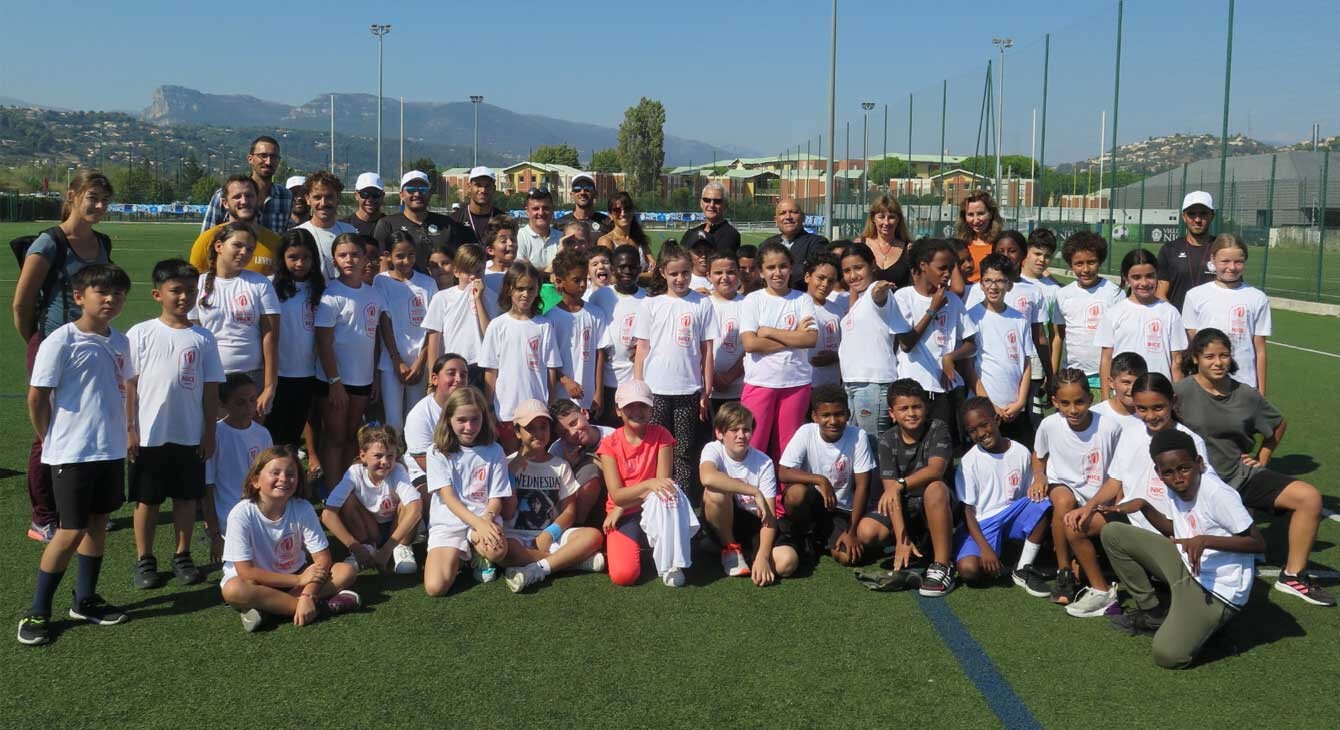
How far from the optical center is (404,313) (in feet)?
21.3

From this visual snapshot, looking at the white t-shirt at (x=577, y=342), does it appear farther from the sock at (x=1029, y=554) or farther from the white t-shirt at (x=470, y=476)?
the sock at (x=1029, y=554)

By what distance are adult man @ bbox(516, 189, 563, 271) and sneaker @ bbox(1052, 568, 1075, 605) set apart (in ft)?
13.2

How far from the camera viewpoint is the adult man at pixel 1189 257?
6664 millimetres

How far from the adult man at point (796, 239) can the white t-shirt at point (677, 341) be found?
46.3 inches

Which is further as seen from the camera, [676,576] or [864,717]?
[676,576]

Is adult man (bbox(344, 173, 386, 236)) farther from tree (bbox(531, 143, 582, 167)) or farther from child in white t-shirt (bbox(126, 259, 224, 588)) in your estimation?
tree (bbox(531, 143, 582, 167))

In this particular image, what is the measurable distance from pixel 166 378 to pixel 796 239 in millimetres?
4169

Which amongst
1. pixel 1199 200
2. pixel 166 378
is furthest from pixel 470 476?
pixel 1199 200

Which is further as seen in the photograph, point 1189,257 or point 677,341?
point 1189,257

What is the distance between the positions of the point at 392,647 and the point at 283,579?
657 millimetres

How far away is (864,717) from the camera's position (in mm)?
3752

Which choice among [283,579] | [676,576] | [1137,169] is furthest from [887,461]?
[1137,169]

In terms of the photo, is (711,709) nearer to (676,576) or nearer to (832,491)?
(676,576)

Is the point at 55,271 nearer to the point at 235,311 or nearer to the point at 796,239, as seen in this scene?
the point at 235,311
